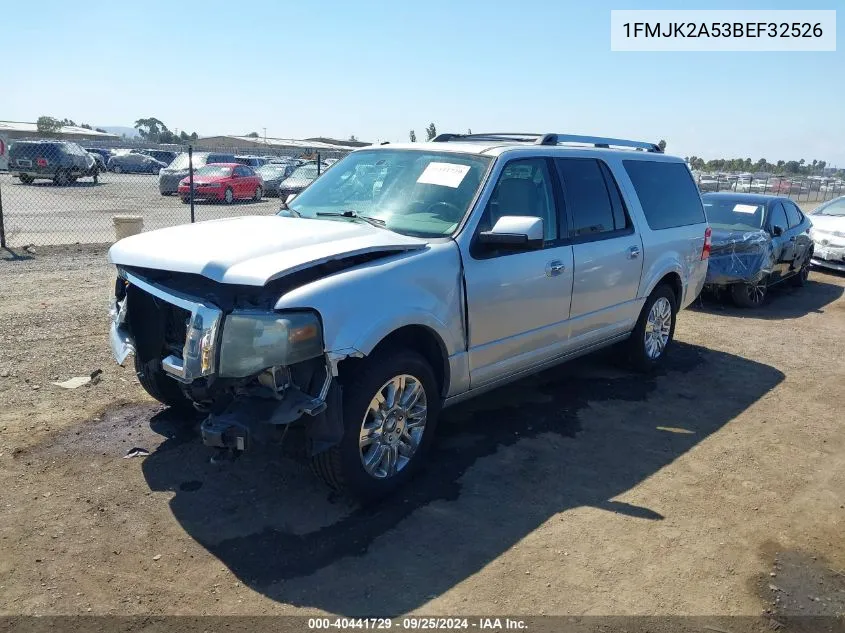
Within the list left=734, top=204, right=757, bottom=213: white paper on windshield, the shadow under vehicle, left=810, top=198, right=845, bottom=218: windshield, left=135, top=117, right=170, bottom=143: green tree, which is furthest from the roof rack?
left=135, top=117, right=170, bottom=143: green tree

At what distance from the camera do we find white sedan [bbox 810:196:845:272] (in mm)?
13039

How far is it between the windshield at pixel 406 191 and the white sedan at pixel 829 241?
11019 mm

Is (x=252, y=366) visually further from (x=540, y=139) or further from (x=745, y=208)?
(x=745, y=208)

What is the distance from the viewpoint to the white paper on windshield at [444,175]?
14.8 feet

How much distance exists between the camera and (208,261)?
11.3ft

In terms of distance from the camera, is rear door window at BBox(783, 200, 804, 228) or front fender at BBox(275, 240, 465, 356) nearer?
front fender at BBox(275, 240, 465, 356)

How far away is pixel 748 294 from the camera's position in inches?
387

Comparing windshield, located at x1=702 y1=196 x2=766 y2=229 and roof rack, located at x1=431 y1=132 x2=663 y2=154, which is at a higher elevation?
roof rack, located at x1=431 y1=132 x2=663 y2=154

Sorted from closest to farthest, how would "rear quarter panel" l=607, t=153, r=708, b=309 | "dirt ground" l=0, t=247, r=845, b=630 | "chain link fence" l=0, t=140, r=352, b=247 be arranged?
1. "dirt ground" l=0, t=247, r=845, b=630
2. "rear quarter panel" l=607, t=153, r=708, b=309
3. "chain link fence" l=0, t=140, r=352, b=247

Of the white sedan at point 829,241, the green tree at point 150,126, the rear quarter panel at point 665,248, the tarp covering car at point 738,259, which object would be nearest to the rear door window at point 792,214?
the tarp covering car at point 738,259

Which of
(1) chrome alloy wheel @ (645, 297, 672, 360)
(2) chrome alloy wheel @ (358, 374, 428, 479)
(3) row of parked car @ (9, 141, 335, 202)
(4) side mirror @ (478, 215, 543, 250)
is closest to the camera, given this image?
(2) chrome alloy wheel @ (358, 374, 428, 479)

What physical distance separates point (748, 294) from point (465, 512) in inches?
300

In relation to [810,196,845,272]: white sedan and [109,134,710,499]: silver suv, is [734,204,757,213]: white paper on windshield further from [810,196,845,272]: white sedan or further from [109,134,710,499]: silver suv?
[109,134,710,499]: silver suv

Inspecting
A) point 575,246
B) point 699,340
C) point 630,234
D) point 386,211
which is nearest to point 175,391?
point 386,211
